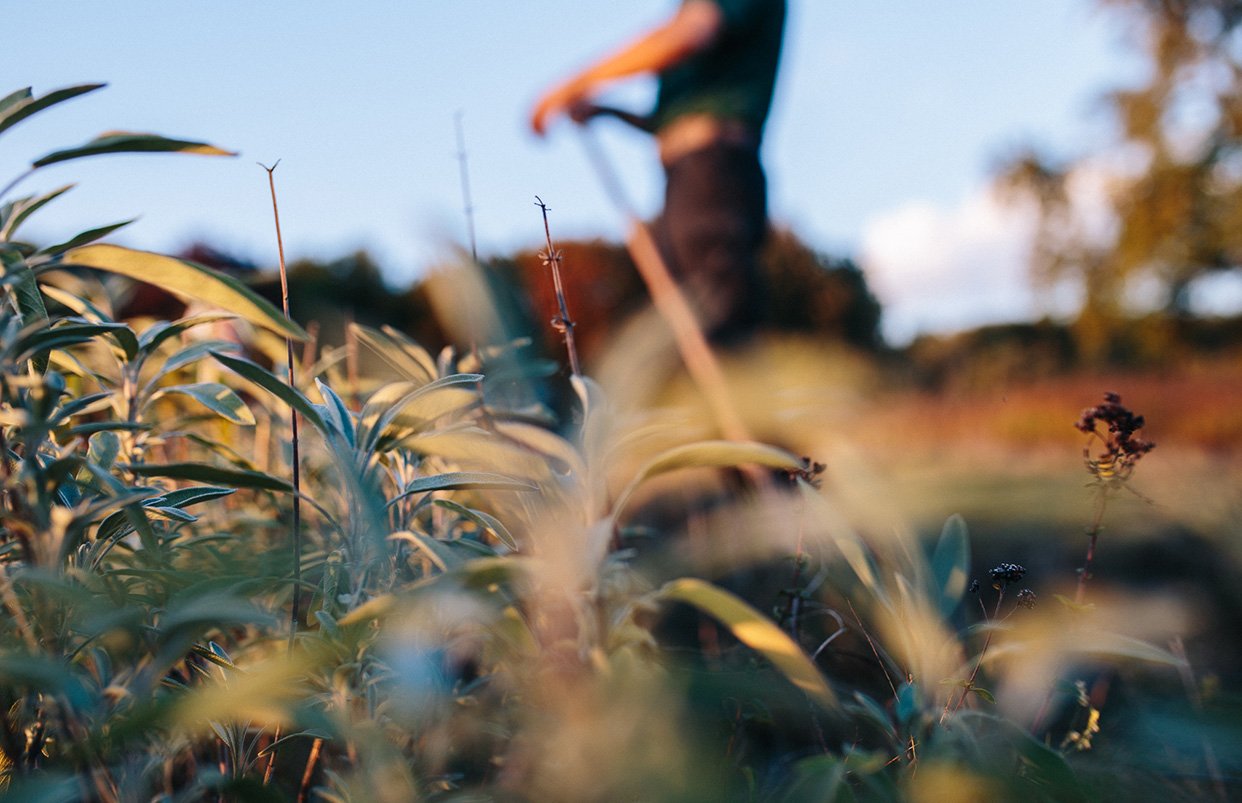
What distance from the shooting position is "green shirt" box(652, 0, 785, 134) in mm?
2215

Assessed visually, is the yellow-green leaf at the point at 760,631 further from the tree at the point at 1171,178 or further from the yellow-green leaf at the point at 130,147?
the tree at the point at 1171,178

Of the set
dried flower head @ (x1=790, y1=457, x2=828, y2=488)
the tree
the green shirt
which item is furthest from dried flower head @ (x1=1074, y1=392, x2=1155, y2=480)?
the tree

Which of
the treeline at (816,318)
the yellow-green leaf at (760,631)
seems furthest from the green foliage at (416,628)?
the treeline at (816,318)

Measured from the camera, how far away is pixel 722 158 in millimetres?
2229

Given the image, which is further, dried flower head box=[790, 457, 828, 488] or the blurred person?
the blurred person

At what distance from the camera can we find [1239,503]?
3.85ft

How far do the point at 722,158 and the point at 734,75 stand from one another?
29cm

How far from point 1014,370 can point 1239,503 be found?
10424 millimetres

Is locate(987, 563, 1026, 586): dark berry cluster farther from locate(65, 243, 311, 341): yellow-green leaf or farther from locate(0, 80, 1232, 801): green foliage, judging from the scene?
locate(65, 243, 311, 341): yellow-green leaf

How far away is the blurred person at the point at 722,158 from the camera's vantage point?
2.23 meters

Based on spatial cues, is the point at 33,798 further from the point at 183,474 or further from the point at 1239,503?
the point at 1239,503

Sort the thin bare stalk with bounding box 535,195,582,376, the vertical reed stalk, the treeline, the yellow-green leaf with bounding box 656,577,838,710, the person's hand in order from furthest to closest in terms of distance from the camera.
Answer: the treeline
the person's hand
the vertical reed stalk
the thin bare stalk with bounding box 535,195,582,376
the yellow-green leaf with bounding box 656,577,838,710

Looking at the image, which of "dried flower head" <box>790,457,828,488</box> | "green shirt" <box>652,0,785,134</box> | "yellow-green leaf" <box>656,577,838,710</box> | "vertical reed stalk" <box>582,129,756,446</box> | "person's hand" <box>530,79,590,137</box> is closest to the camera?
"yellow-green leaf" <box>656,577,838,710</box>

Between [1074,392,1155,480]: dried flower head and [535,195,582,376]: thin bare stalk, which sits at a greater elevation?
[535,195,582,376]: thin bare stalk
